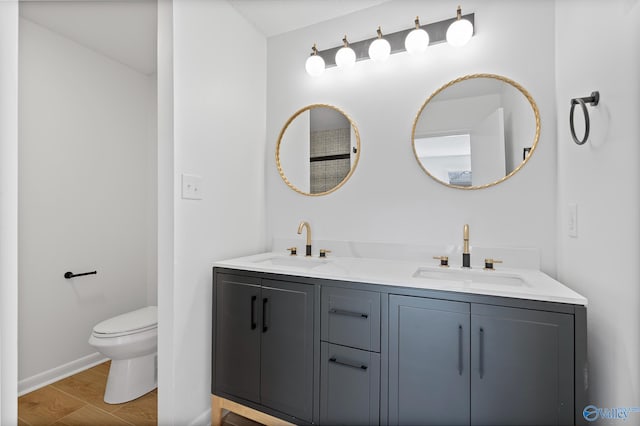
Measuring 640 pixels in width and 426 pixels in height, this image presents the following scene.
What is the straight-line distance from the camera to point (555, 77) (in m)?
1.58

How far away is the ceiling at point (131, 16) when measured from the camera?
6.41ft

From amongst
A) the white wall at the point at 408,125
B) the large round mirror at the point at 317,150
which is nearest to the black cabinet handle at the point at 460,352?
the white wall at the point at 408,125

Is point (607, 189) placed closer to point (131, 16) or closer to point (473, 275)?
point (473, 275)

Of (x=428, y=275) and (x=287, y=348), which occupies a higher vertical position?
(x=428, y=275)

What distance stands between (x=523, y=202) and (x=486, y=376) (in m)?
0.91

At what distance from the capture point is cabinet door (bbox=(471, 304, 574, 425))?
1086mm

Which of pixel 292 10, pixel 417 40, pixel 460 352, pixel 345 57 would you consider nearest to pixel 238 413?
pixel 460 352

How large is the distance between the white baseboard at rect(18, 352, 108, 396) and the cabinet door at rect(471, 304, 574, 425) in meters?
2.56

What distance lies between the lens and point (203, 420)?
174 centimetres

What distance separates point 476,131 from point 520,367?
1.16 m

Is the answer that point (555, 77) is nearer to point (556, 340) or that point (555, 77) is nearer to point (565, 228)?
point (565, 228)

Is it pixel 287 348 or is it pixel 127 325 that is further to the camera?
pixel 127 325

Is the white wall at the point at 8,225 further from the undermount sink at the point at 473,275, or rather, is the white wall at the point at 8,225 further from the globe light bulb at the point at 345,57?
the globe light bulb at the point at 345,57

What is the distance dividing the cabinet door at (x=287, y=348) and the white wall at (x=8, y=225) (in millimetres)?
1029
